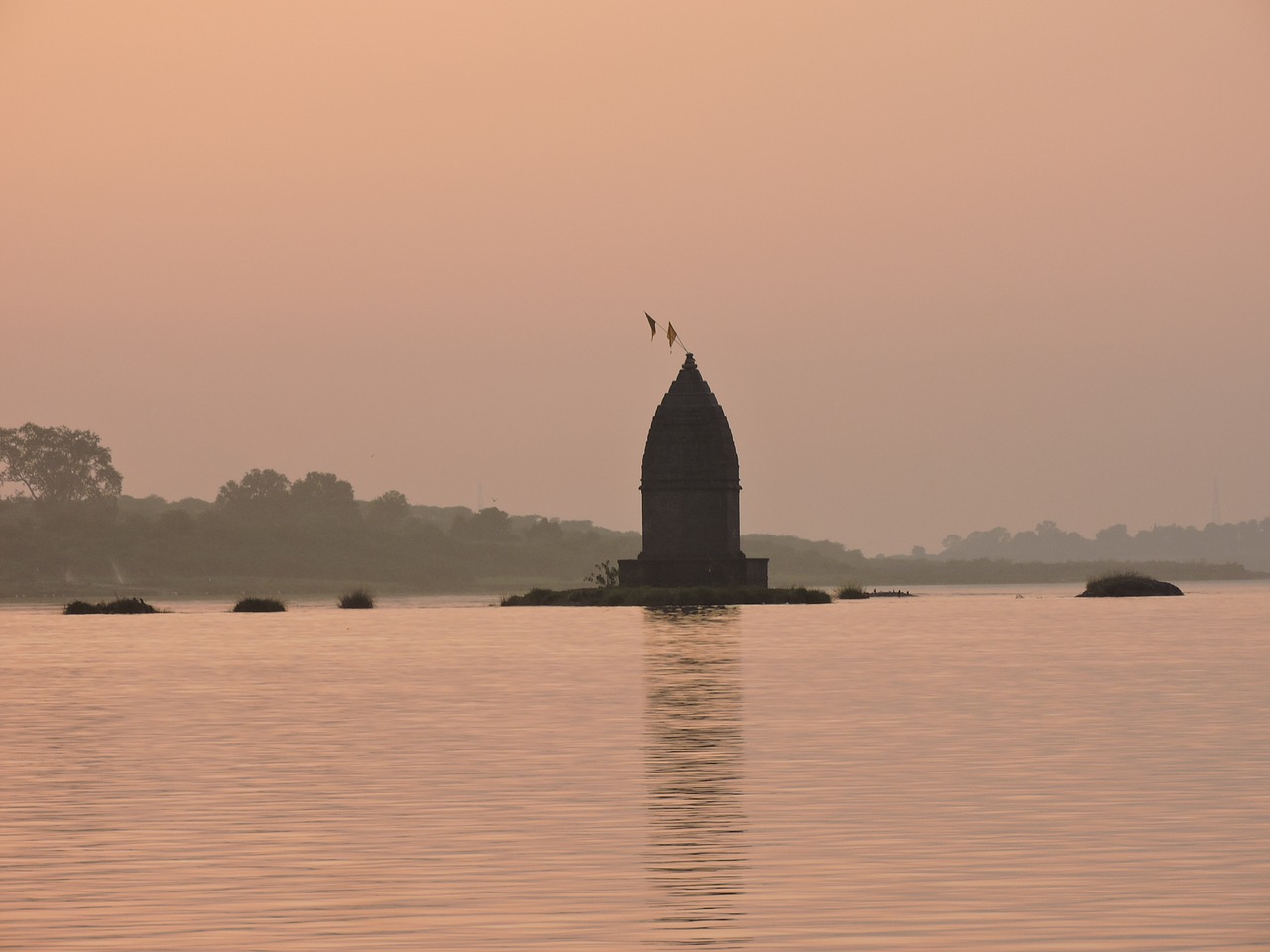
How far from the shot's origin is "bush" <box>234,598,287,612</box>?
9981 centimetres

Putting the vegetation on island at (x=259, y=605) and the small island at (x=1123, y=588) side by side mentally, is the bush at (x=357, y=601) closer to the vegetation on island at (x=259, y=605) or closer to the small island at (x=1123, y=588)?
the vegetation on island at (x=259, y=605)

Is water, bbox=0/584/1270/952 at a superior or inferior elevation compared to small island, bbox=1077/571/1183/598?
inferior

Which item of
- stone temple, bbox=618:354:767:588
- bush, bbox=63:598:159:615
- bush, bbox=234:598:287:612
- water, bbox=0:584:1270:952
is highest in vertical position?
stone temple, bbox=618:354:767:588

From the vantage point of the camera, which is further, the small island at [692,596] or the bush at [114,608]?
the bush at [114,608]

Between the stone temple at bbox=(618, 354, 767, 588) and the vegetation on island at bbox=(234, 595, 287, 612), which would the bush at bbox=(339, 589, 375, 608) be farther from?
the stone temple at bbox=(618, 354, 767, 588)

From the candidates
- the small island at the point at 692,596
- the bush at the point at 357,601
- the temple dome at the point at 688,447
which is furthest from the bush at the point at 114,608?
the temple dome at the point at 688,447

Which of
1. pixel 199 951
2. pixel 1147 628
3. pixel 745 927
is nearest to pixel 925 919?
pixel 745 927

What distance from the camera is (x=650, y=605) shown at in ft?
311

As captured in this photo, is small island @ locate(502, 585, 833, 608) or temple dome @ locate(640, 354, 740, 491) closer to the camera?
small island @ locate(502, 585, 833, 608)

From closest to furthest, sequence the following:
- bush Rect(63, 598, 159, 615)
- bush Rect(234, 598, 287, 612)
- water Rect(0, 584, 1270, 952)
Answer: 1. water Rect(0, 584, 1270, 952)
2. bush Rect(63, 598, 159, 615)
3. bush Rect(234, 598, 287, 612)

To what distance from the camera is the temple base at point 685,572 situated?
98062mm

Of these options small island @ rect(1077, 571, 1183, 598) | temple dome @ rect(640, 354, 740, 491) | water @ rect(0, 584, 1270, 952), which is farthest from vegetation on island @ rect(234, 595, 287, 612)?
water @ rect(0, 584, 1270, 952)

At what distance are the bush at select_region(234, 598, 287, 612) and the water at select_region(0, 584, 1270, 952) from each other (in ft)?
174

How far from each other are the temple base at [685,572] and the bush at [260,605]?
1525 centimetres
